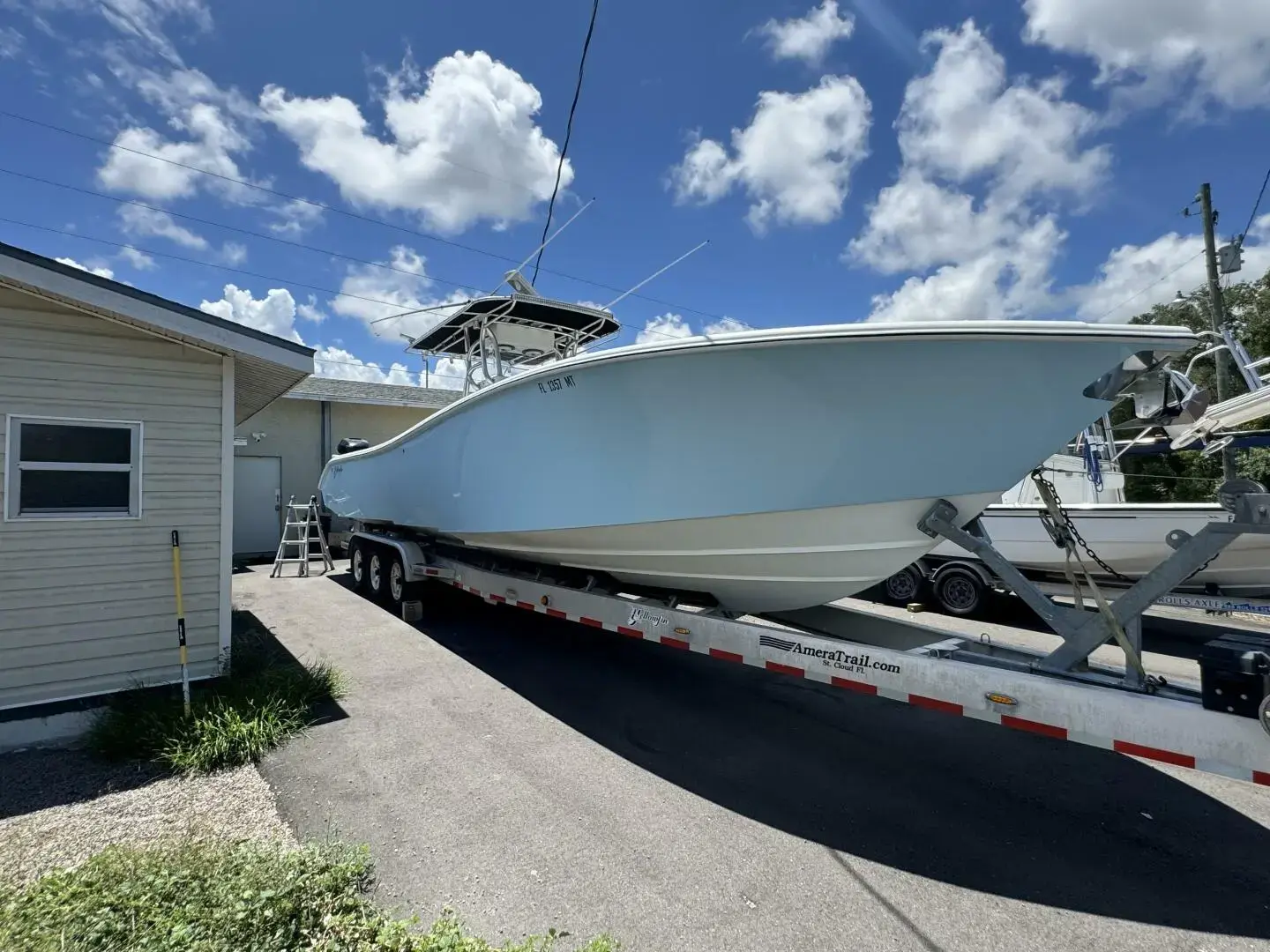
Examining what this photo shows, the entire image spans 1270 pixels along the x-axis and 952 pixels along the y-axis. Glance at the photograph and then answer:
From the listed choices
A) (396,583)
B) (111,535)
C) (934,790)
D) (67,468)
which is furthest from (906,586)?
(67,468)

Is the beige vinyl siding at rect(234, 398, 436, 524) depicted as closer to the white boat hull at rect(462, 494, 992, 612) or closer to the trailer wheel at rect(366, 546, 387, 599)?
the trailer wheel at rect(366, 546, 387, 599)

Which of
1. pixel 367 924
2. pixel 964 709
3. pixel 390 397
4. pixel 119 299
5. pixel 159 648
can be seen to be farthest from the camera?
pixel 390 397

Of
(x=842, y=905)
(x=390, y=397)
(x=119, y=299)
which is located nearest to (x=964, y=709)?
(x=842, y=905)

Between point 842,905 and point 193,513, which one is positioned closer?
point 842,905

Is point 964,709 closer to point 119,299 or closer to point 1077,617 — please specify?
point 1077,617

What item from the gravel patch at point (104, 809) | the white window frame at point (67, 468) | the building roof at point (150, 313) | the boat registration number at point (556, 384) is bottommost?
the gravel patch at point (104, 809)

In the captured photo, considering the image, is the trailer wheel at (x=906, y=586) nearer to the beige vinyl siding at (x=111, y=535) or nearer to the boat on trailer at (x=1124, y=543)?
the boat on trailer at (x=1124, y=543)

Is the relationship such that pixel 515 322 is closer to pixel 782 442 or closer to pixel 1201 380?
pixel 782 442

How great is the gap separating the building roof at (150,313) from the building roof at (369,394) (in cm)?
923

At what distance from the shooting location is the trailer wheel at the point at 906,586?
26.9ft

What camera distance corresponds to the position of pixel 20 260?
3994 mm

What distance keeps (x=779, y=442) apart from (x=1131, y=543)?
5634mm

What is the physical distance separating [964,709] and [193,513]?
5.18 meters

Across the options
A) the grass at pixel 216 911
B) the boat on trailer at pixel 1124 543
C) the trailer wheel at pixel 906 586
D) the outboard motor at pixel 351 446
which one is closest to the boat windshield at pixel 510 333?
the outboard motor at pixel 351 446
